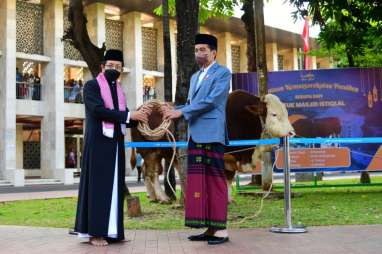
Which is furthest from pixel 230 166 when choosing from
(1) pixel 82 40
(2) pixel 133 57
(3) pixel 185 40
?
(2) pixel 133 57

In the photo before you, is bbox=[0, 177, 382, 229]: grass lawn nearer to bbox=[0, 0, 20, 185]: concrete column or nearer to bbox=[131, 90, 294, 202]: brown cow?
bbox=[131, 90, 294, 202]: brown cow

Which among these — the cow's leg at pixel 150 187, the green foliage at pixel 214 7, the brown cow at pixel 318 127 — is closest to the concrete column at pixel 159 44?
the green foliage at pixel 214 7

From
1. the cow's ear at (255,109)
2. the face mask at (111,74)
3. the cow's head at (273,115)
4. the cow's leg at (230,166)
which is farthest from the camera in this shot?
the cow's leg at (230,166)

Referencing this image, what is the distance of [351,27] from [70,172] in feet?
61.8

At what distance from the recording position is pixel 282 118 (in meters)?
9.15

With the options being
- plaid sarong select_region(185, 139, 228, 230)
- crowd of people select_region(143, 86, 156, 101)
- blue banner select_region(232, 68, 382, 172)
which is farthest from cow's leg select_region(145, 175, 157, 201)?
crowd of people select_region(143, 86, 156, 101)

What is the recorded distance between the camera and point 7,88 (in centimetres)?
3047

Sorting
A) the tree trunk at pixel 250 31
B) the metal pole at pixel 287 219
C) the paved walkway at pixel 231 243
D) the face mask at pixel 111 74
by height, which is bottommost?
the paved walkway at pixel 231 243

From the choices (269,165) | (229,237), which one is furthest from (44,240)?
(269,165)

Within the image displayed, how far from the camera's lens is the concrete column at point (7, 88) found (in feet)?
99.0

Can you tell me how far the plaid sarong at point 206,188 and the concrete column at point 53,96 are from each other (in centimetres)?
2734

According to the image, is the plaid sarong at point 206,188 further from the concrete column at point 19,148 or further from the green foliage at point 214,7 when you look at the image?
the concrete column at point 19,148

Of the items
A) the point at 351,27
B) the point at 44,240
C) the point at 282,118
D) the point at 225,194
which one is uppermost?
the point at 351,27

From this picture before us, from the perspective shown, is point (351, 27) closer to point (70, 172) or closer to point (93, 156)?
point (93, 156)
